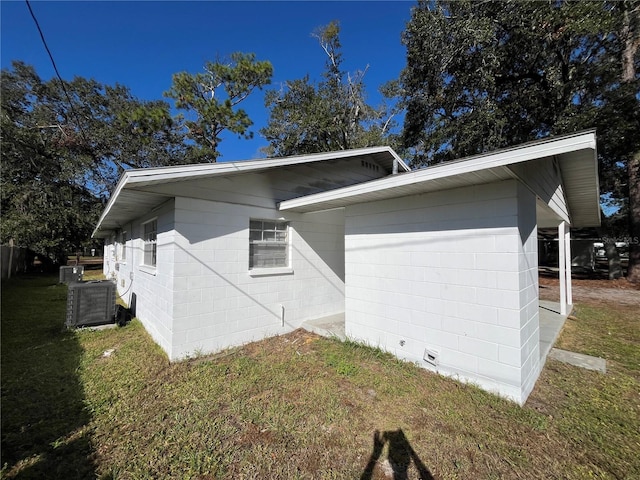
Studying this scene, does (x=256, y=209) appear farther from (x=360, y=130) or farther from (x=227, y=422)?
(x=360, y=130)

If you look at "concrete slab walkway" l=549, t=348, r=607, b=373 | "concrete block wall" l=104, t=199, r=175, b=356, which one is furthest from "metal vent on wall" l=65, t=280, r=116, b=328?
"concrete slab walkway" l=549, t=348, r=607, b=373

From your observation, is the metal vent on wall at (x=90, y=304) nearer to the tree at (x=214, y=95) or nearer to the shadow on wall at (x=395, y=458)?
the shadow on wall at (x=395, y=458)

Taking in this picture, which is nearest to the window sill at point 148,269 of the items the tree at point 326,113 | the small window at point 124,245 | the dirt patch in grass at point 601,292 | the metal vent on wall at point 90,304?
the metal vent on wall at point 90,304

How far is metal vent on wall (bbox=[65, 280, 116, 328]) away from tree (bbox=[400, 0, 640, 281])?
1357cm

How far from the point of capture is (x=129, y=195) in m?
4.64

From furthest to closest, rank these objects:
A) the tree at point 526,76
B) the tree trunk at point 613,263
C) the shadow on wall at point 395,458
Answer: the tree trunk at point 613,263, the tree at point 526,76, the shadow on wall at point 395,458

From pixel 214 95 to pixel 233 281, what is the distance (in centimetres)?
1583

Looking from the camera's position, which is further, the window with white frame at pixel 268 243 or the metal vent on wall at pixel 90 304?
the metal vent on wall at pixel 90 304

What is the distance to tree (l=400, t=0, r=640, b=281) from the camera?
990 cm

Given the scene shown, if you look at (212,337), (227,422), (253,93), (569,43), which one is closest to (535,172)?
(227,422)

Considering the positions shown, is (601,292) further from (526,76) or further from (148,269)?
(148,269)

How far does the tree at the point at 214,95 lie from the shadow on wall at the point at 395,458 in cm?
1766

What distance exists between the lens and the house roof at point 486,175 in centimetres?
274

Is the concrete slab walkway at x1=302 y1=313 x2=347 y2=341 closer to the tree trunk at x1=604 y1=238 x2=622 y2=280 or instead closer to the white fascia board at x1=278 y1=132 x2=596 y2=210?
the white fascia board at x1=278 y1=132 x2=596 y2=210
